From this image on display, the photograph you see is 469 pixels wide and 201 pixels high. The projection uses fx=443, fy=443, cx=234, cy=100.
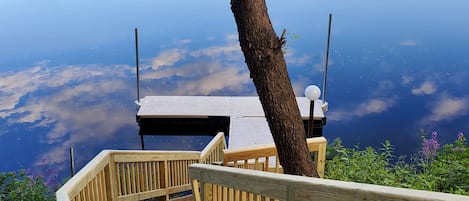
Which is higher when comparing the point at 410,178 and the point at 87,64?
the point at 87,64

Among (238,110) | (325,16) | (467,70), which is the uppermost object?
(325,16)

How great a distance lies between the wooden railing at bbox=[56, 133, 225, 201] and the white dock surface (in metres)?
2.81

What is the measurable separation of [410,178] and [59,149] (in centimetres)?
622

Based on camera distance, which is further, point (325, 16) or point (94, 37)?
point (325, 16)

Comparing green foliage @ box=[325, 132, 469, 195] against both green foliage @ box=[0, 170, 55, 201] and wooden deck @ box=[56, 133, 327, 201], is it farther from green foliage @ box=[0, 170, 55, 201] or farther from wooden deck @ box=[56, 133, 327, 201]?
green foliage @ box=[0, 170, 55, 201]

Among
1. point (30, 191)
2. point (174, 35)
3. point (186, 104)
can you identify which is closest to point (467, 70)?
point (186, 104)

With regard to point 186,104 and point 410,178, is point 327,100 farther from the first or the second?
point 410,178

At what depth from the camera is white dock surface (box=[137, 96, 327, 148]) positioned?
7986 millimetres

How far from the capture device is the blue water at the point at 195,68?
827cm

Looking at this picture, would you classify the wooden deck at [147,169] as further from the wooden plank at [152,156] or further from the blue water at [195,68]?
the blue water at [195,68]

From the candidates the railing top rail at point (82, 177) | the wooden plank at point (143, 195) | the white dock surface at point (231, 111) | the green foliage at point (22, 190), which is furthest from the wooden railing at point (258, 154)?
the white dock surface at point (231, 111)

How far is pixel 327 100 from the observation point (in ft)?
31.2

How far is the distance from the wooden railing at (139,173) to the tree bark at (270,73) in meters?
1.43

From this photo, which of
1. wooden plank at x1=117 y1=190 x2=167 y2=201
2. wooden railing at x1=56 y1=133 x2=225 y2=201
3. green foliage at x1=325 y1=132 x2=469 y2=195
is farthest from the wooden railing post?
green foliage at x1=325 y1=132 x2=469 y2=195
